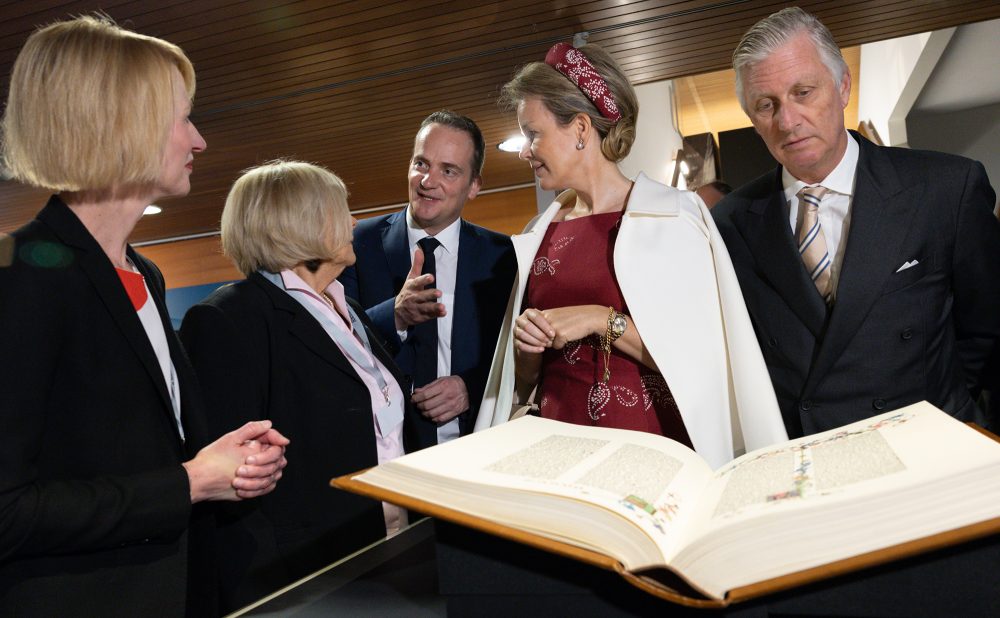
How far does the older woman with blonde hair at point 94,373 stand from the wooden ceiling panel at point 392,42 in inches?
141

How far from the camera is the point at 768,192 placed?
73.3 inches

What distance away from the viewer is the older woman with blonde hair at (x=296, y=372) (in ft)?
5.55

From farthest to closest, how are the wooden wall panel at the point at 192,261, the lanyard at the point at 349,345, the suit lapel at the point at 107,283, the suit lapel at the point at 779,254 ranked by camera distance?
the wooden wall panel at the point at 192,261, the lanyard at the point at 349,345, the suit lapel at the point at 779,254, the suit lapel at the point at 107,283

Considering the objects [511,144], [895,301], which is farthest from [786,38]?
[511,144]

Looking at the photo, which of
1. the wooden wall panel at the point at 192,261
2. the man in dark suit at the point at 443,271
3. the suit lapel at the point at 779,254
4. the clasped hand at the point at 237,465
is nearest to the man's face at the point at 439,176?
the man in dark suit at the point at 443,271

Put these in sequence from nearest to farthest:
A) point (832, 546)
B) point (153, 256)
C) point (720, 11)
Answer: point (832, 546), point (720, 11), point (153, 256)

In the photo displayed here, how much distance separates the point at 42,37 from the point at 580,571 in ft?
3.41

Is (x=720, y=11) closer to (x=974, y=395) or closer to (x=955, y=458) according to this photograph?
(x=974, y=395)

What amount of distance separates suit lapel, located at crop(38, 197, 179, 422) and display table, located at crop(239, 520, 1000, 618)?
391 mm

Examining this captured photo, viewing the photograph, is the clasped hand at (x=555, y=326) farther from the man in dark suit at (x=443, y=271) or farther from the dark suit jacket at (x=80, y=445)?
the man in dark suit at (x=443, y=271)

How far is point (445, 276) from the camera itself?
2754 mm

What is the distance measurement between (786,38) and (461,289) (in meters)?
1.31

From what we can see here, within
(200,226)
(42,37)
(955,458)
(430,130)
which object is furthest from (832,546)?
(200,226)

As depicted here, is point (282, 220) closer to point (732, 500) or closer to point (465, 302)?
point (465, 302)
